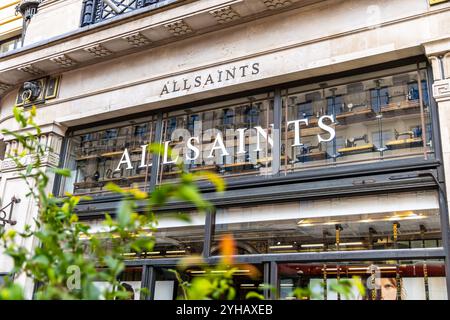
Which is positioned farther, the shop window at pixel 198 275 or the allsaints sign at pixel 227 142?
the allsaints sign at pixel 227 142

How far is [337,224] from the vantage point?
5902 mm

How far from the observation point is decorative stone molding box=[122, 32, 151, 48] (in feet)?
25.8

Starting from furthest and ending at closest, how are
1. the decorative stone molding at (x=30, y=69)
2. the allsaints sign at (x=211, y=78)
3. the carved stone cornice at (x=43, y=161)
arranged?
1. the decorative stone molding at (x=30, y=69)
2. the carved stone cornice at (x=43, y=161)
3. the allsaints sign at (x=211, y=78)

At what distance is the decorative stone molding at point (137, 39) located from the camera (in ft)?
25.8

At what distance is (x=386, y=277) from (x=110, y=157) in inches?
196

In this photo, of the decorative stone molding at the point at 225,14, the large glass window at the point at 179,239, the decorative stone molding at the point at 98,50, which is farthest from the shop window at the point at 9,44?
the large glass window at the point at 179,239

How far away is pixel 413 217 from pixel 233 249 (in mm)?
2328

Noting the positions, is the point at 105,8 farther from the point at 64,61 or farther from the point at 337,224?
the point at 337,224

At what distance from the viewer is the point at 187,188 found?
1.23m

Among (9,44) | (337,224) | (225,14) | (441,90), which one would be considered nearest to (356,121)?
(441,90)

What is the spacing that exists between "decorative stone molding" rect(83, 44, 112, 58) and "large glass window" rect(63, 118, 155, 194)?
50.6 inches

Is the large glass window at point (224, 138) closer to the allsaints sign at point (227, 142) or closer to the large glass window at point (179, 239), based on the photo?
the allsaints sign at point (227, 142)

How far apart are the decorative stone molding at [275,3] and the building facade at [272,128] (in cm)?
3
